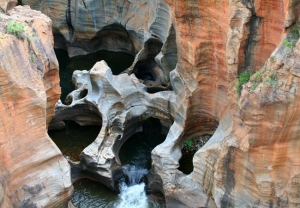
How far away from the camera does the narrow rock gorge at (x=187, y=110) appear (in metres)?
10.8

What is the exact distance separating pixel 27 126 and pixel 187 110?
6.15 meters

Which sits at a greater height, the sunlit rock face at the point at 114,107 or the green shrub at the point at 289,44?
the green shrub at the point at 289,44

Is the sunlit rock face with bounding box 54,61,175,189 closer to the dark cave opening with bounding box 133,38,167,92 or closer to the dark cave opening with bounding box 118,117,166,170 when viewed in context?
the dark cave opening with bounding box 118,117,166,170

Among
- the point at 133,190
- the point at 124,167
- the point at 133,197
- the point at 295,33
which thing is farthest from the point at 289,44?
the point at 124,167

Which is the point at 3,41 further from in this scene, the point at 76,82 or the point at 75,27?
the point at 75,27

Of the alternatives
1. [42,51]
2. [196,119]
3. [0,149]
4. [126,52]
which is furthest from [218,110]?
[126,52]

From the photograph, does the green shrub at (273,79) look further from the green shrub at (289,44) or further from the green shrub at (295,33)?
the green shrub at (295,33)

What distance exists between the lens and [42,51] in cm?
1251

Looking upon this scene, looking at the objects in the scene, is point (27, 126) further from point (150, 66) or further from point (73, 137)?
point (150, 66)

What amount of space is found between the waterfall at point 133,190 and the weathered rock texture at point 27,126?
3437mm

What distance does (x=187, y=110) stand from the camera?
15688 millimetres

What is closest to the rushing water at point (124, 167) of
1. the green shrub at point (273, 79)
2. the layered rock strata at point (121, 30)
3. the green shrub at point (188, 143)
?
the green shrub at point (188, 143)

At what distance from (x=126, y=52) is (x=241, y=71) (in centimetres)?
1239

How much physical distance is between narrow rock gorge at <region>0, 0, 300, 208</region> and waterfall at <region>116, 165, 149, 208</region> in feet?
0.73
